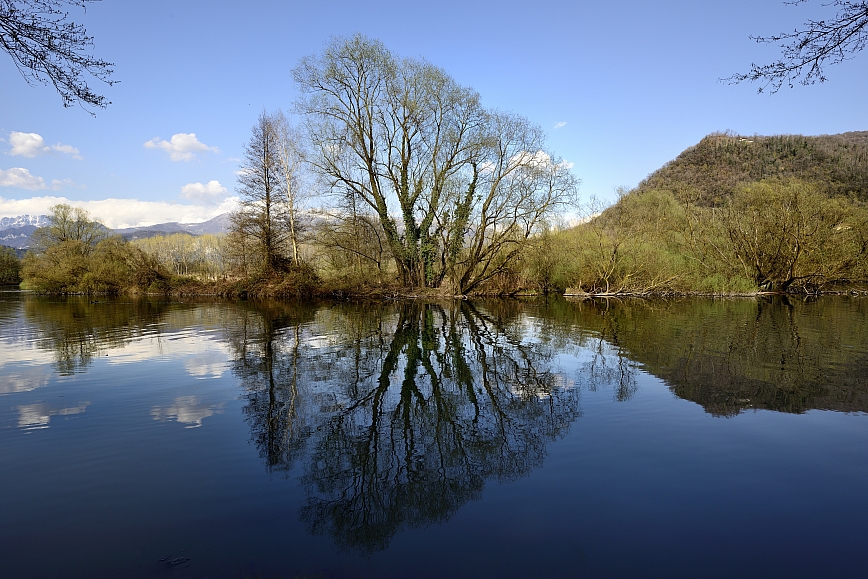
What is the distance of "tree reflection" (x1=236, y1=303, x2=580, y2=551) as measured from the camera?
4.07 m

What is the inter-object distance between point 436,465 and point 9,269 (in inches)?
2973

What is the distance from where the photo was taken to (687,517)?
3777 mm

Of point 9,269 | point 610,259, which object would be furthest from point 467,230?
point 9,269

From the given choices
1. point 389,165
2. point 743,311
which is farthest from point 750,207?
point 389,165

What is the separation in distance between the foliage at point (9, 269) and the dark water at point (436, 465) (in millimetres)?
64828

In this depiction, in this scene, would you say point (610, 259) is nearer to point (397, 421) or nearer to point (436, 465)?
point (397, 421)

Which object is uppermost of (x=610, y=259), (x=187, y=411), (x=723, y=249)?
(x=723, y=249)

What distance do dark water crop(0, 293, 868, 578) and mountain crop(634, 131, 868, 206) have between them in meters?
58.7

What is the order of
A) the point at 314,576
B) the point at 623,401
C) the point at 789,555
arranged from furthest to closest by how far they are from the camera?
1. the point at 623,401
2. the point at 789,555
3. the point at 314,576

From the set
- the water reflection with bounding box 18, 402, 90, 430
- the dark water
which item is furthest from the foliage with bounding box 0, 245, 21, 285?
the water reflection with bounding box 18, 402, 90, 430

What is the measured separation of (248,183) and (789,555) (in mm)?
33472

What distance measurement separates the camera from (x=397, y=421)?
6.06 m

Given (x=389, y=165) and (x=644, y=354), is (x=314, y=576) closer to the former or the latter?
(x=644, y=354)

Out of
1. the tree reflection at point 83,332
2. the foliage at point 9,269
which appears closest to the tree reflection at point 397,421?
the tree reflection at point 83,332
